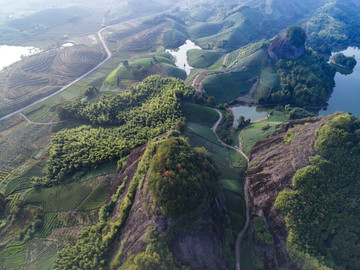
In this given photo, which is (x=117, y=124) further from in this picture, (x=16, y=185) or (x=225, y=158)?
(x=225, y=158)

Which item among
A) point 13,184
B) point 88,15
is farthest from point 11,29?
point 13,184

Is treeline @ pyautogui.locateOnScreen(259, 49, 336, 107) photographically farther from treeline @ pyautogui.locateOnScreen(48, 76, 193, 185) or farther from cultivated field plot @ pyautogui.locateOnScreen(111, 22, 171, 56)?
cultivated field plot @ pyautogui.locateOnScreen(111, 22, 171, 56)

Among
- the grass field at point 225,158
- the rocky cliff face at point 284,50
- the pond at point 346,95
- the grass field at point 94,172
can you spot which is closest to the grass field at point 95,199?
the grass field at point 94,172

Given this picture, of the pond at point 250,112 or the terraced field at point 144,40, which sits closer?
the pond at point 250,112

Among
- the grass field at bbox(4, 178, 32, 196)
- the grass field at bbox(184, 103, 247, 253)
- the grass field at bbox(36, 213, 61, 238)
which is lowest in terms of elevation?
the grass field at bbox(184, 103, 247, 253)

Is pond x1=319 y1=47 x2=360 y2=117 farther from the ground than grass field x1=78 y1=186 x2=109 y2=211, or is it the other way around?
grass field x1=78 y1=186 x2=109 y2=211

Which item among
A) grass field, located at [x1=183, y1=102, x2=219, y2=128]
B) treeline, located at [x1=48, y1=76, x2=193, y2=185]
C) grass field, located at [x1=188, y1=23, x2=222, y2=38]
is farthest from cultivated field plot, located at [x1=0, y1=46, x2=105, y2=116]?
grass field, located at [x1=188, y1=23, x2=222, y2=38]

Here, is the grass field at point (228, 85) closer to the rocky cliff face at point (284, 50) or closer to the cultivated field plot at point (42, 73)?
the rocky cliff face at point (284, 50)
